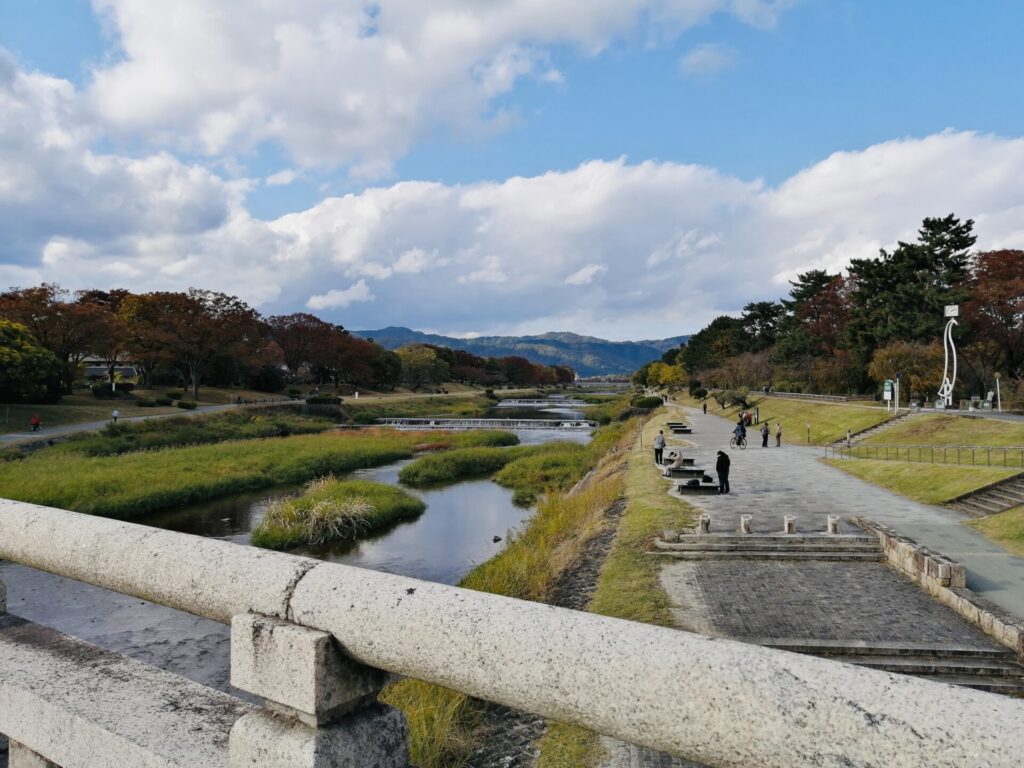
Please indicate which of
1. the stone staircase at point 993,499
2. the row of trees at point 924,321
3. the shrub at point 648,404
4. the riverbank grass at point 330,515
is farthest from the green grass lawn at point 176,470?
the row of trees at point 924,321

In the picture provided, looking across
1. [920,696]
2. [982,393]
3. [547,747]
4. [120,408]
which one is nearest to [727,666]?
[920,696]

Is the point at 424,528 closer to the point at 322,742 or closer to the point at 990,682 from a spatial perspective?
the point at 990,682

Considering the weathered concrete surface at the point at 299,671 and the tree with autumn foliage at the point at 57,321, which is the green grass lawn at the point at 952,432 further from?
the tree with autumn foliage at the point at 57,321

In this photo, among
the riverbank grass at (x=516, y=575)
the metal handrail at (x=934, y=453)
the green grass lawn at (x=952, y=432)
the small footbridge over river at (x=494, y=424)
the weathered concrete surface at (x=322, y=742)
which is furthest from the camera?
the small footbridge over river at (x=494, y=424)

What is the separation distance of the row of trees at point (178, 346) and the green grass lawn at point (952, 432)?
5527 cm

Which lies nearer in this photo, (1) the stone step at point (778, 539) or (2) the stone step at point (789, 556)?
(2) the stone step at point (789, 556)

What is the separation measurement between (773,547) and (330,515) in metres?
14.4

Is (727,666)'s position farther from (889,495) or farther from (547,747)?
(889,495)

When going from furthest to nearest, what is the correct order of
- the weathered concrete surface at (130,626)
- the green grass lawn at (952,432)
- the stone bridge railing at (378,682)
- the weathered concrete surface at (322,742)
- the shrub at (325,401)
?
the shrub at (325,401) < the green grass lawn at (952,432) < the weathered concrete surface at (130,626) < the weathered concrete surface at (322,742) < the stone bridge railing at (378,682)

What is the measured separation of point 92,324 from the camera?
179 ft

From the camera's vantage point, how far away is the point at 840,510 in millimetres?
18531

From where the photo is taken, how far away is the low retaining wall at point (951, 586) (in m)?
9.73

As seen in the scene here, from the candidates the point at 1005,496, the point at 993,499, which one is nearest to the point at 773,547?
the point at 993,499

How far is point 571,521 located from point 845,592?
8724mm
